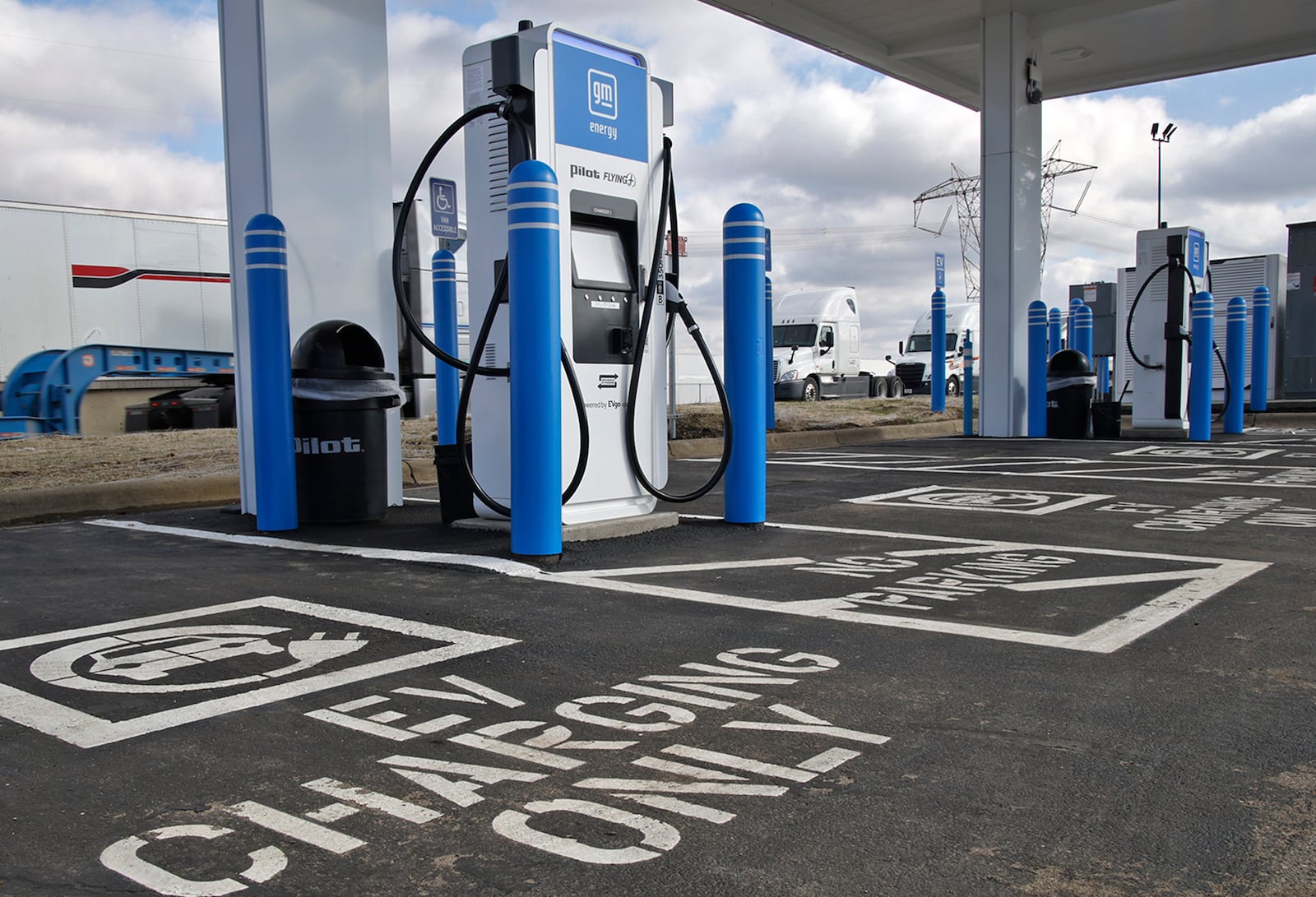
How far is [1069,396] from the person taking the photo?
15.4 m

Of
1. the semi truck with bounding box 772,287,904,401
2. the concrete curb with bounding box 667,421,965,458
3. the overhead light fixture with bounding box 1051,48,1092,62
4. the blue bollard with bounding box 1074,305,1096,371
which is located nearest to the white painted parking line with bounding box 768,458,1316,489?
the concrete curb with bounding box 667,421,965,458

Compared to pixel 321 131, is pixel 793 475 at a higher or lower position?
lower

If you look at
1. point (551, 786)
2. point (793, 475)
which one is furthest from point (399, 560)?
point (793, 475)

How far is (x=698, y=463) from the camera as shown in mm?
11602

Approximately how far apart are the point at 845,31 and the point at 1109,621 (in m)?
15.0

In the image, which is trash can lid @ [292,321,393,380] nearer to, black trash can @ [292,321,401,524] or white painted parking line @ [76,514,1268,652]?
black trash can @ [292,321,401,524]

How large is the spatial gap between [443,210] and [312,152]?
377 cm

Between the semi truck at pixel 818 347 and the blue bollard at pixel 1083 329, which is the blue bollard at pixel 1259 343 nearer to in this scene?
the blue bollard at pixel 1083 329

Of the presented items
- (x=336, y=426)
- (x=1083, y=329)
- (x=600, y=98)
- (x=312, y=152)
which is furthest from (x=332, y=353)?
(x=1083, y=329)

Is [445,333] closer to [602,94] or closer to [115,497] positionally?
[602,94]

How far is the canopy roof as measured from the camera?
15.8m

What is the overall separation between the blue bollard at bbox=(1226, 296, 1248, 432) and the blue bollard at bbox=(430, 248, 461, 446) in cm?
1283

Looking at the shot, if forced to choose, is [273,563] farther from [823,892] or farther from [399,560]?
[823,892]

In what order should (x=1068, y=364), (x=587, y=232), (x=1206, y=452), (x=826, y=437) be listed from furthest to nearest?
1. (x=1068, y=364)
2. (x=826, y=437)
3. (x=1206, y=452)
4. (x=587, y=232)
